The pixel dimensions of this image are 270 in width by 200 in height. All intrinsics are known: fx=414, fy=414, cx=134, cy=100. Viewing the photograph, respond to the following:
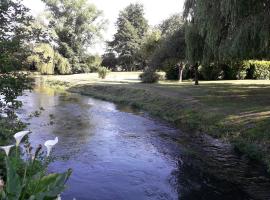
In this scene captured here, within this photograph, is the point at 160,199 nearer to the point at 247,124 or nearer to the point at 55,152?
the point at 55,152

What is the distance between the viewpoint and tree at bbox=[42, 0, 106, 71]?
181 ft

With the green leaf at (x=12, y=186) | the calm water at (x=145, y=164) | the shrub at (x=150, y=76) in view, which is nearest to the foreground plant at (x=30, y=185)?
the green leaf at (x=12, y=186)

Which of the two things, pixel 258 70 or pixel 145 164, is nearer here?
pixel 145 164

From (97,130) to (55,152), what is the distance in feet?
13.9

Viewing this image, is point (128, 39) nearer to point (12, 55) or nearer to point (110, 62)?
A: point (110, 62)

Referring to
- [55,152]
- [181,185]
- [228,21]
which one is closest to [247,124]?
[228,21]

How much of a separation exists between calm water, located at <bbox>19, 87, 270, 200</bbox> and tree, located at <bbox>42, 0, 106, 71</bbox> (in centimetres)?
3909

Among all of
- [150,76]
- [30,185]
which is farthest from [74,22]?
[30,185]

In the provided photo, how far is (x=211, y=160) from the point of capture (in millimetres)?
11305

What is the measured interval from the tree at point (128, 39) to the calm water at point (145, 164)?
45.4 meters

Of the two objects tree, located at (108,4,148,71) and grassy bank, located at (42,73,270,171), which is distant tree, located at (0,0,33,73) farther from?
tree, located at (108,4,148,71)

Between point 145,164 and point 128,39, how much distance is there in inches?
2104

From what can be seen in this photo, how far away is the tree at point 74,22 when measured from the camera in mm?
55281

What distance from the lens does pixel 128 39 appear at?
207 ft
